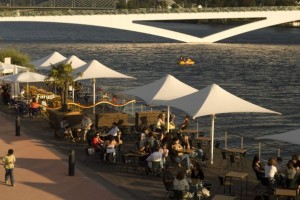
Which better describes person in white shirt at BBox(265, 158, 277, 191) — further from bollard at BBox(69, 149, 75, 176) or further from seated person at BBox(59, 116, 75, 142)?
seated person at BBox(59, 116, 75, 142)

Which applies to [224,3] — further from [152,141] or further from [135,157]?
[135,157]

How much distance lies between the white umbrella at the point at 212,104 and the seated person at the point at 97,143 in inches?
95.7

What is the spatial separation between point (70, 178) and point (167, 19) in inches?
3457

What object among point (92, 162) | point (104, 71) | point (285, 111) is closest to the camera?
point (92, 162)

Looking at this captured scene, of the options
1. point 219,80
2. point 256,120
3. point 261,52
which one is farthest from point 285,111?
point 261,52

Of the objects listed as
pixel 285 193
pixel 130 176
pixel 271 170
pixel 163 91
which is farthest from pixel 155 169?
pixel 163 91

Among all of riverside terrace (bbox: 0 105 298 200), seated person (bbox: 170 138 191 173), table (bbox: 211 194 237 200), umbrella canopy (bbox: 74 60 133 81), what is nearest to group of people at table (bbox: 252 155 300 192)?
riverside terrace (bbox: 0 105 298 200)

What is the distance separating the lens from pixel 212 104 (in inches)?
735

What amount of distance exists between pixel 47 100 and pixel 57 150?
27.1ft

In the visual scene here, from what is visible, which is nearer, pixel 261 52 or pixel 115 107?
pixel 115 107

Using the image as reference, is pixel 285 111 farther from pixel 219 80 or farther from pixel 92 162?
pixel 92 162

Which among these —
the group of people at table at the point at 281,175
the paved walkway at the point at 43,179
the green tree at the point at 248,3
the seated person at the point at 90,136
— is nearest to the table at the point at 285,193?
the group of people at table at the point at 281,175

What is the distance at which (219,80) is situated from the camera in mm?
58031

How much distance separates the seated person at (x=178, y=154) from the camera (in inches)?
678
